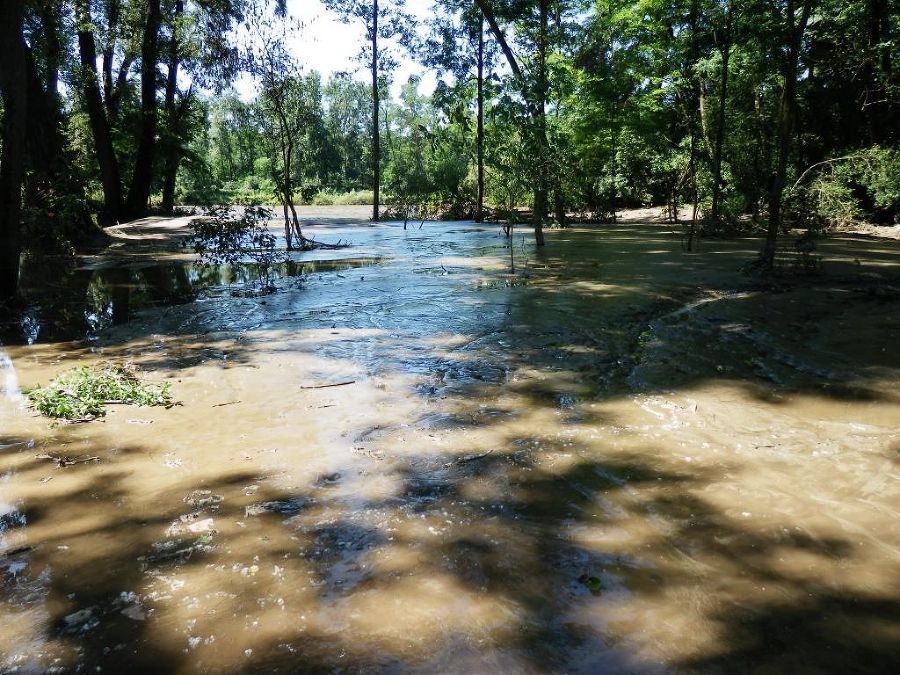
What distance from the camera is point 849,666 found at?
207cm

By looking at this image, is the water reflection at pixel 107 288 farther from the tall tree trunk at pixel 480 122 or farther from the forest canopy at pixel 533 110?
the tall tree trunk at pixel 480 122

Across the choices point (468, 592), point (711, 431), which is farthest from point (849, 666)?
point (711, 431)

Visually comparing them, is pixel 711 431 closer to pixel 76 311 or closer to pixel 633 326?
pixel 633 326

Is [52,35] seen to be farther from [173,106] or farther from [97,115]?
[173,106]

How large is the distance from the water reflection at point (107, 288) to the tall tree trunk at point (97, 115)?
927cm

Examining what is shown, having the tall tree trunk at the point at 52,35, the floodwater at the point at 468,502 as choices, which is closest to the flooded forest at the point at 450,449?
the floodwater at the point at 468,502

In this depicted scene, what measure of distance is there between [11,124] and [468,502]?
8.34 meters

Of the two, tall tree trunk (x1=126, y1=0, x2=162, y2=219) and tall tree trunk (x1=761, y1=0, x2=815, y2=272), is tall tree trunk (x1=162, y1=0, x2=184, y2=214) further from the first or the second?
tall tree trunk (x1=761, y1=0, x2=815, y2=272)

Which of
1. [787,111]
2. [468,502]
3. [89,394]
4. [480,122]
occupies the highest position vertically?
[480,122]

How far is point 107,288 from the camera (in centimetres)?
1069

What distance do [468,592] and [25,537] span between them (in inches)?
89.6

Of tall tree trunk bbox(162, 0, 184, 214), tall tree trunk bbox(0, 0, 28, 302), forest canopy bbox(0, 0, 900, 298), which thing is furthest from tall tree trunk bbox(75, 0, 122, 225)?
tall tree trunk bbox(0, 0, 28, 302)

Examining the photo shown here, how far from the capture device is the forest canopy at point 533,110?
12117 mm

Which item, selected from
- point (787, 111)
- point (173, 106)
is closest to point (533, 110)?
point (787, 111)
